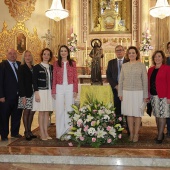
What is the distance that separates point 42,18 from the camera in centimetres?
1179

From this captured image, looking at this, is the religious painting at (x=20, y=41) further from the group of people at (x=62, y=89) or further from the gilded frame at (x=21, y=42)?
the group of people at (x=62, y=89)

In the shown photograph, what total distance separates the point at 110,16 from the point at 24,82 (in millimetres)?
7119

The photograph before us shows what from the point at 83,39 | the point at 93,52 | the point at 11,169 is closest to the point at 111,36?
the point at 83,39

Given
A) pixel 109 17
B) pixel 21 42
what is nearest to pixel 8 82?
pixel 21 42

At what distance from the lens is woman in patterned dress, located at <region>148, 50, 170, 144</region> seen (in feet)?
15.5

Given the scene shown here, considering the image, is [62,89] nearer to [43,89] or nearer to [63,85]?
[63,85]

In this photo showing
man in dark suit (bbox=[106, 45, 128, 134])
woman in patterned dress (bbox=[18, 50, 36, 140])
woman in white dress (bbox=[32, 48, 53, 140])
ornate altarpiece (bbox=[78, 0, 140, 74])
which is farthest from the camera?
ornate altarpiece (bbox=[78, 0, 140, 74])

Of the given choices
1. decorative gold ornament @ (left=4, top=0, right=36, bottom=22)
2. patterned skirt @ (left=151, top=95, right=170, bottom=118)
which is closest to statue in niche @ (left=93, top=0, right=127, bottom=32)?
decorative gold ornament @ (left=4, top=0, right=36, bottom=22)

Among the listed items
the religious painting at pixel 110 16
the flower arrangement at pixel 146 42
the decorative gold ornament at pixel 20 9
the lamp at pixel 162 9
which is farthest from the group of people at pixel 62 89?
the decorative gold ornament at pixel 20 9

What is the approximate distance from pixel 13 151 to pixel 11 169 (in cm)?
50

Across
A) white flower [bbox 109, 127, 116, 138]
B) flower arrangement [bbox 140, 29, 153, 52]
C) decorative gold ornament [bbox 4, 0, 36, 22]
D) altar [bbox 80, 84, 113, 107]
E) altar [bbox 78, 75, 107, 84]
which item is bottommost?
white flower [bbox 109, 127, 116, 138]

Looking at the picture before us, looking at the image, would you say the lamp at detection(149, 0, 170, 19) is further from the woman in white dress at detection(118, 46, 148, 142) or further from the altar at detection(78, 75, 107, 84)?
the woman in white dress at detection(118, 46, 148, 142)

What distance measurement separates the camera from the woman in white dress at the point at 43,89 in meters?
4.93

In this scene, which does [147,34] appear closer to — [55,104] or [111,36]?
[111,36]
